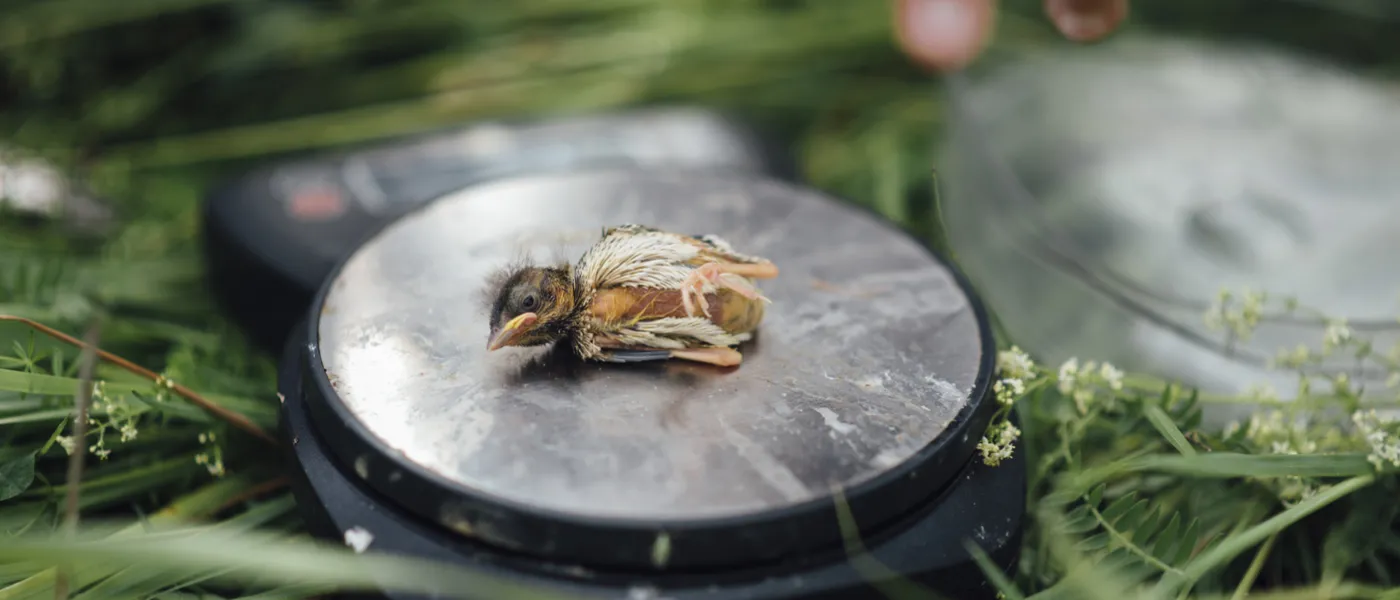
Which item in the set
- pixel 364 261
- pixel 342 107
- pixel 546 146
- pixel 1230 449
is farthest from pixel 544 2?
pixel 1230 449

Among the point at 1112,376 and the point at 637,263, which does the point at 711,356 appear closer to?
the point at 637,263

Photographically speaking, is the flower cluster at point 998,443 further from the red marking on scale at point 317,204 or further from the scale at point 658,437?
the red marking on scale at point 317,204

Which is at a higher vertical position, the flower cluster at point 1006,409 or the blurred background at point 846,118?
the flower cluster at point 1006,409

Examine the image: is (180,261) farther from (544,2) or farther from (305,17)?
(544,2)

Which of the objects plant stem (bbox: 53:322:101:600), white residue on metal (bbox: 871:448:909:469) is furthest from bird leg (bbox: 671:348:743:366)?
plant stem (bbox: 53:322:101:600)

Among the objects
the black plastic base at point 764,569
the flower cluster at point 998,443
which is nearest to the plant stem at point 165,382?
the black plastic base at point 764,569
